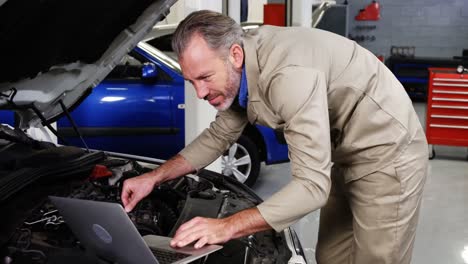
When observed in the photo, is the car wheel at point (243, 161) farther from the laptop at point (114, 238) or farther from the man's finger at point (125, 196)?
the laptop at point (114, 238)

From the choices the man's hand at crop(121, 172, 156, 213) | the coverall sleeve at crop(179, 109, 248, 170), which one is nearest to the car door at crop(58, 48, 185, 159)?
the coverall sleeve at crop(179, 109, 248, 170)

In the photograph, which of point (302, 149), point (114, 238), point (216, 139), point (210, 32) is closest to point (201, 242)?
point (114, 238)

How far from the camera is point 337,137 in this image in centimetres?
177

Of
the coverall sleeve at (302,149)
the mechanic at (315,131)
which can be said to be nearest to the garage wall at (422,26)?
the mechanic at (315,131)

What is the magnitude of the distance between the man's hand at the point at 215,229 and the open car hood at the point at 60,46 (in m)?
0.71

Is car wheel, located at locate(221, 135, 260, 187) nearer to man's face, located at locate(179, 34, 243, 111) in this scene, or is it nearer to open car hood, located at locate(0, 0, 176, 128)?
open car hood, located at locate(0, 0, 176, 128)

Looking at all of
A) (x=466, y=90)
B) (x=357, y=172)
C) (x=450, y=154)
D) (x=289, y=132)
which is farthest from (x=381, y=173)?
(x=450, y=154)

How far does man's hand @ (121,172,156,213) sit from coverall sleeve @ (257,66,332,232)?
0.52 metres

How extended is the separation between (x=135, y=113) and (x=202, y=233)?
2.53 metres

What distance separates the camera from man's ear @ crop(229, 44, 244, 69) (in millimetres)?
1482

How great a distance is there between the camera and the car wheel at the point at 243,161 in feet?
12.8

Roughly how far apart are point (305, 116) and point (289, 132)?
0.23ft

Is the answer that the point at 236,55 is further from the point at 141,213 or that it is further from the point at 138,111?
the point at 138,111

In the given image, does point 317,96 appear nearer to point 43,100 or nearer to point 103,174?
point 103,174
